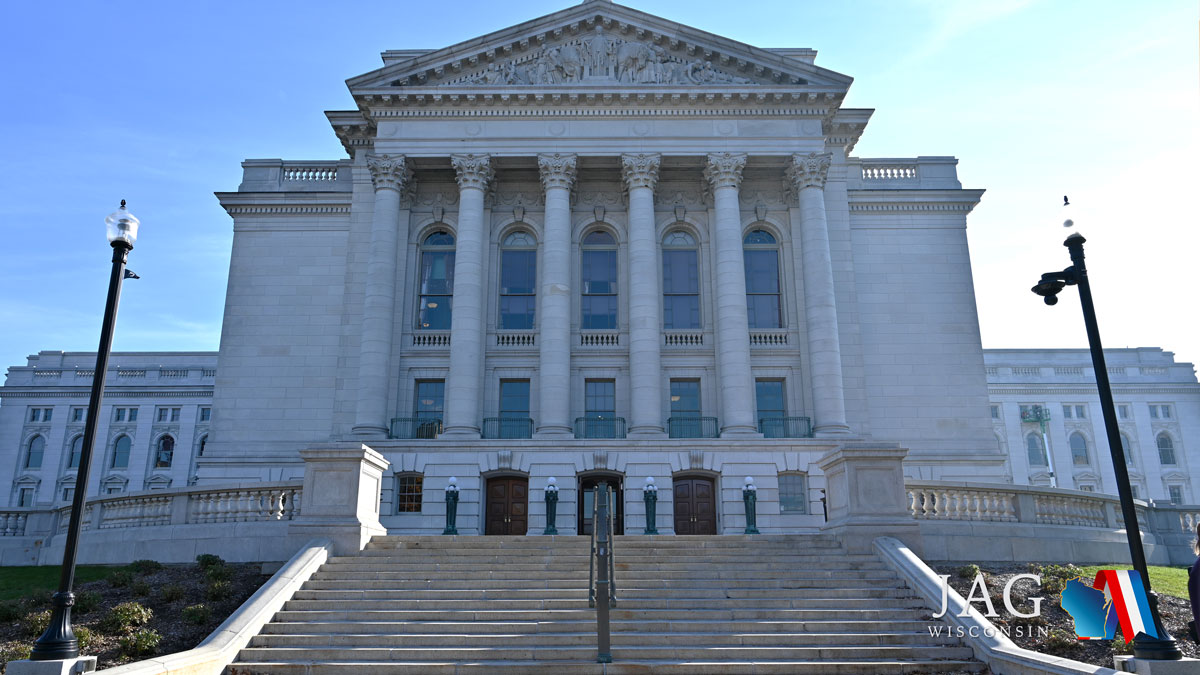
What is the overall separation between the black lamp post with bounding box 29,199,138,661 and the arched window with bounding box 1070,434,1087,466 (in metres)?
81.0

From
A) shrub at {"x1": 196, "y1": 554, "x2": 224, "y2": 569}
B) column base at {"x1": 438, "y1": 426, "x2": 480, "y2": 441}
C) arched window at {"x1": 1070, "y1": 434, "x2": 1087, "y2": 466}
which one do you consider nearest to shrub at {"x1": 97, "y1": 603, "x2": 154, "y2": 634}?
shrub at {"x1": 196, "y1": 554, "x2": 224, "y2": 569}

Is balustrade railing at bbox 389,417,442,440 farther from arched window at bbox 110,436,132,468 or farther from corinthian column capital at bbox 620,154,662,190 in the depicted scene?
arched window at bbox 110,436,132,468

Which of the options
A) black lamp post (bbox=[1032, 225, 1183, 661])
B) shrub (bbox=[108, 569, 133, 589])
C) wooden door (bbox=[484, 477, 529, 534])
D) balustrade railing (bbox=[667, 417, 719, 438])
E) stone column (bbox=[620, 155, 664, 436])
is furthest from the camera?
balustrade railing (bbox=[667, 417, 719, 438])

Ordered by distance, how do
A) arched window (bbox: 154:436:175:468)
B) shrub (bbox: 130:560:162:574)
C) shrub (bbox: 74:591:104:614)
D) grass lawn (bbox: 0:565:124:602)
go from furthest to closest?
arched window (bbox: 154:436:175:468) < shrub (bbox: 130:560:162:574) < grass lawn (bbox: 0:565:124:602) < shrub (bbox: 74:591:104:614)

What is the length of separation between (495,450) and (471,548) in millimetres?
13127

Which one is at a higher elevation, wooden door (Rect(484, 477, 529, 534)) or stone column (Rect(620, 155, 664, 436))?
stone column (Rect(620, 155, 664, 436))

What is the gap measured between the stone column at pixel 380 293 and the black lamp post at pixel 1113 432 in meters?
25.6

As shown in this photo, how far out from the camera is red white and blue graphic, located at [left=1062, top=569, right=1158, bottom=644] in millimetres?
10639

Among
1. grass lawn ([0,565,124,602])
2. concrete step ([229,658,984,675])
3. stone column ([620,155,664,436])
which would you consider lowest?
concrete step ([229,658,984,675])

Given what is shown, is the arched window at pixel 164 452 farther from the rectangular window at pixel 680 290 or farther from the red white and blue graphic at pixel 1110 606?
the red white and blue graphic at pixel 1110 606

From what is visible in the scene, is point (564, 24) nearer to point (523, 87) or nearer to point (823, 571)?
point (523, 87)

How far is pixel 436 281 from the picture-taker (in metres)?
37.8

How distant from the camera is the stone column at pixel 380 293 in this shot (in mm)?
33750

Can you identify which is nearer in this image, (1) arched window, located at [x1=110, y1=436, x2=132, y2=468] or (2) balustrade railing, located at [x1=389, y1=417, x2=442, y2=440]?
(2) balustrade railing, located at [x1=389, y1=417, x2=442, y2=440]
